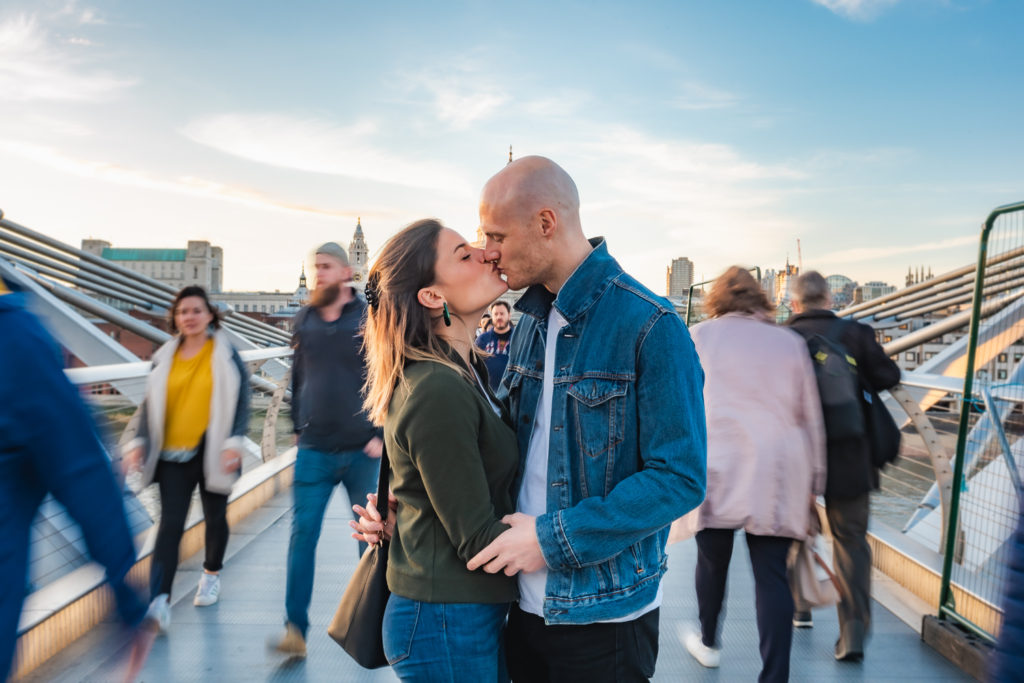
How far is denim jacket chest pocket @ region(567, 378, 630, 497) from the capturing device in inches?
57.6

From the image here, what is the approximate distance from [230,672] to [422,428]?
7.00 ft

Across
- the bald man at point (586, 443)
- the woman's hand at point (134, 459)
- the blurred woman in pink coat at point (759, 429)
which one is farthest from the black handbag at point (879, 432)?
the woman's hand at point (134, 459)

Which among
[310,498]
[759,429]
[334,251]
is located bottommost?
[310,498]

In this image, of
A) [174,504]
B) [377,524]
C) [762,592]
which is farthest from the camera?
[174,504]

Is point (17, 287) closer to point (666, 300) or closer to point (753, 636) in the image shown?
point (666, 300)

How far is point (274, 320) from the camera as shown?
9969 cm

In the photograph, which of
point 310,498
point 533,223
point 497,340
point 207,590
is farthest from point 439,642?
point 497,340

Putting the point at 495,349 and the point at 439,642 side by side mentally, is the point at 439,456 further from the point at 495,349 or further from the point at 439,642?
the point at 495,349

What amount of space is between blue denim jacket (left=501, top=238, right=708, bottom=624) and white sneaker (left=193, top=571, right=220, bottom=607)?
269 cm

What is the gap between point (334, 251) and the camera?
384 centimetres

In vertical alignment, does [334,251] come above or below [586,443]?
above

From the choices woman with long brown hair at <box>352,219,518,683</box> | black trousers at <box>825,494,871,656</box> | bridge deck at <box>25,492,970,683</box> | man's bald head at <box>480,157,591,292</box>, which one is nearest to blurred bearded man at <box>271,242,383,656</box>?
bridge deck at <box>25,492,970,683</box>

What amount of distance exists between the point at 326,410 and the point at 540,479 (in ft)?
6.96

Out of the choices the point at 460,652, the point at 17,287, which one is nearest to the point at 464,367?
the point at 460,652
